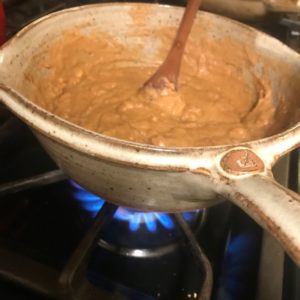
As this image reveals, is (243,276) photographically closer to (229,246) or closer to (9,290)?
(229,246)

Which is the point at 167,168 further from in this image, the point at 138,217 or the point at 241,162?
the point at 138,217

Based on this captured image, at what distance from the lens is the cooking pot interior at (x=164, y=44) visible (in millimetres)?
542

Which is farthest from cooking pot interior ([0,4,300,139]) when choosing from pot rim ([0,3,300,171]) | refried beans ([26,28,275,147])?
pot rim ([0,3,300,171])

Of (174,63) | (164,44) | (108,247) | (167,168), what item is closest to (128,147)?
(167,168)

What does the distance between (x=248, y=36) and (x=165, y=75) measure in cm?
14

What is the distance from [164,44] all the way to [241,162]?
17.5 inches

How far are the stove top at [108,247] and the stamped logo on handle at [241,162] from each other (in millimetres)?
166

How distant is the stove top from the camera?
457 mm

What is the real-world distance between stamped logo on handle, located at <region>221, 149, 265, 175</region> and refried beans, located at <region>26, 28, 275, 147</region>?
0.66 feet

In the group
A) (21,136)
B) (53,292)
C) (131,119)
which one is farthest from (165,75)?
(53,292)

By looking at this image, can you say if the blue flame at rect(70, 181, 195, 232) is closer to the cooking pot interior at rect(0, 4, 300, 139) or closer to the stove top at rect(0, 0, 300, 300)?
the stove top at rect(0, 0, 300, 300)

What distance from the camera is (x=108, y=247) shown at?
0.54m

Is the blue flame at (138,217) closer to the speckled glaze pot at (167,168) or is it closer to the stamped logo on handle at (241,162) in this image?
the speckled glaze pot at (167,168)

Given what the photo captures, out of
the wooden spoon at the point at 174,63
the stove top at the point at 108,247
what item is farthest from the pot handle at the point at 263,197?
the wooden spoon at the point at 174,63
